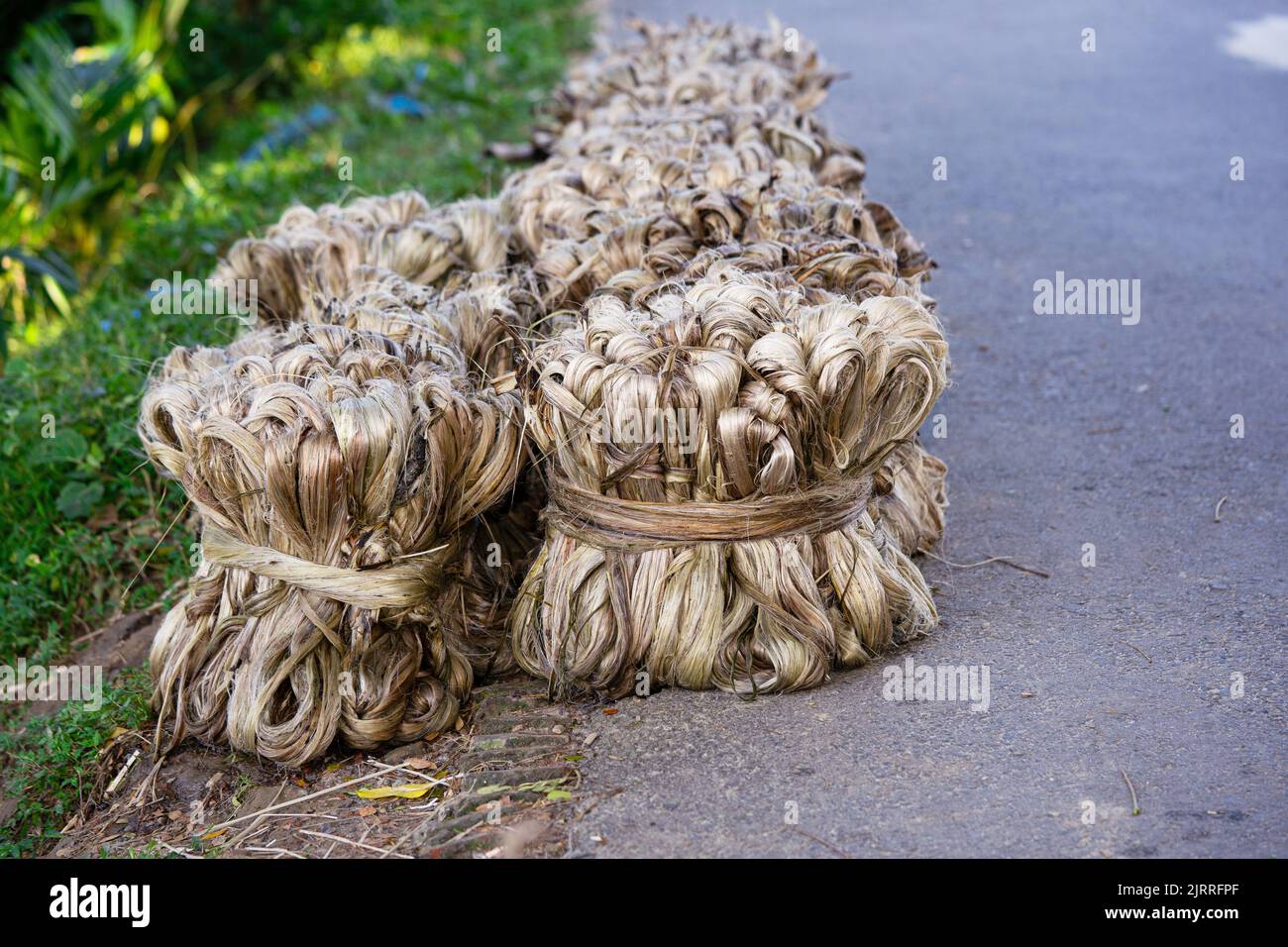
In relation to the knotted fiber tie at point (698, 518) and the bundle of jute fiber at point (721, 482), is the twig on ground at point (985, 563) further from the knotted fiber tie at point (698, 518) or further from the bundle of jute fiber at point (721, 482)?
the knotted fiber tie at point (698, 518)

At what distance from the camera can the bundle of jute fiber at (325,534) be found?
2695mm

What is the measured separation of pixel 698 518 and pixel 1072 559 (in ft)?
3.77

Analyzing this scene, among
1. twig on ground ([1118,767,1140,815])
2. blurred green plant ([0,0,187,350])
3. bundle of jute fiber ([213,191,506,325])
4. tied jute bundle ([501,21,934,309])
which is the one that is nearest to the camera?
twig on ground ([1118,767,1140,815])

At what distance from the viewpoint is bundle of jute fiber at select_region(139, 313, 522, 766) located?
8.84 feet

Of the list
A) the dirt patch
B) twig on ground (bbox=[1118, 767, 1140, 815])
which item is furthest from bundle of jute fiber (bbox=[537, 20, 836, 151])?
twig on ground (bbox=[1118, 767, 1140, 815])

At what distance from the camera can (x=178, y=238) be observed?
6.27 meters

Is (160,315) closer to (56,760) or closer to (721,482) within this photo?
(56,760)

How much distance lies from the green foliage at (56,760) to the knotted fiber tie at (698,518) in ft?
4.05

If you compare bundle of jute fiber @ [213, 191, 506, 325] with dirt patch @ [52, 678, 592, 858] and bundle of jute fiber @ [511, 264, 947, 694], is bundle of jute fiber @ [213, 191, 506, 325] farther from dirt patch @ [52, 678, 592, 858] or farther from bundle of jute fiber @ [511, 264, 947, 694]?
dirt patch @ [52, 678, 592, 858]

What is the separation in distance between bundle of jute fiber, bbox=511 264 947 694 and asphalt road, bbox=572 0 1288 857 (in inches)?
5.4

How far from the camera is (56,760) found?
10.7ft

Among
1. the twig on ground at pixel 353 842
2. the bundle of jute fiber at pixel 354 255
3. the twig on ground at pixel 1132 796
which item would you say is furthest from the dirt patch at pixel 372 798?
the bundle of jute fiber at pixel 354 255

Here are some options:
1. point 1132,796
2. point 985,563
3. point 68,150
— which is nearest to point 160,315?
point 68,150

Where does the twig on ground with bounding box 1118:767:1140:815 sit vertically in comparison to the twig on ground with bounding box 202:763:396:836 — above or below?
above
